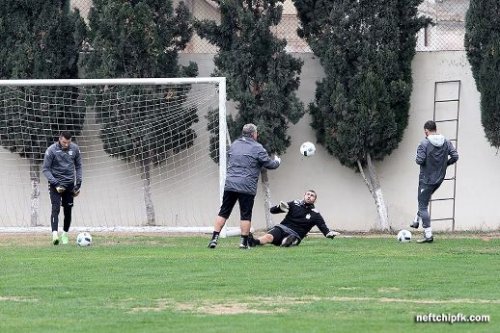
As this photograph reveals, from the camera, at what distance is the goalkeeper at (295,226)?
62.5ft

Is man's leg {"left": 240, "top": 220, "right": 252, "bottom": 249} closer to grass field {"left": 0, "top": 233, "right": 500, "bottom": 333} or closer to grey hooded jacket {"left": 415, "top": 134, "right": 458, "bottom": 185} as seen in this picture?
grass field {"left": 0, "top": 233, "right": 500, "bottom": 333}

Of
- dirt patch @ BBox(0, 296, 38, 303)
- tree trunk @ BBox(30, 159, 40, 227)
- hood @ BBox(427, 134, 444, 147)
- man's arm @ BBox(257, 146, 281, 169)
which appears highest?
hood @ BBox(427, 134, 444, 147)

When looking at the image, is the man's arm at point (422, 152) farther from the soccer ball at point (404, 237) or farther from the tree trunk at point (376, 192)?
the tree trunk at point (376, 192)

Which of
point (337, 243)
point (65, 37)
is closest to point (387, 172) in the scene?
point (337, 243)

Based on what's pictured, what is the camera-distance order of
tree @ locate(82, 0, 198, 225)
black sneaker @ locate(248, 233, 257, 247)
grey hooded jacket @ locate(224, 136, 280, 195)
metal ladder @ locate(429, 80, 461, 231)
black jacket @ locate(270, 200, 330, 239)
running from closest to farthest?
grey hooded jacket @ locate(224, 136, 280, 195) < black sneaker @ locate(248, 233, 257, 247) < black jacket @ locate(270, 200, 330, 239) < tree @ locate(82, 0, 198, 225) < metal ladder @ locate(429, 80, 461, 231)

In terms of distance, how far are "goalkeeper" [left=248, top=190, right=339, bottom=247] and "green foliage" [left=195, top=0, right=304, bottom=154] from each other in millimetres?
4520

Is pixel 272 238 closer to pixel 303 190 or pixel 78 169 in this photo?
pixel 78 169

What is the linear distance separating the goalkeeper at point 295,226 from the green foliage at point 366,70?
4.67m

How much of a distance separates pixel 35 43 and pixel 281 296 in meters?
12.6

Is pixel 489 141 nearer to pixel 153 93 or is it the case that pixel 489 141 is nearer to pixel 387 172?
pixel 387 172

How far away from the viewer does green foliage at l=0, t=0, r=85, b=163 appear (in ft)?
78.8

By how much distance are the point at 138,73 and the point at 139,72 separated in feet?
0.10

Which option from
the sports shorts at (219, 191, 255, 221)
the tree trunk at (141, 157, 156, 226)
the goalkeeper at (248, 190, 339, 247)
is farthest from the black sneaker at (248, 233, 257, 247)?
the tree trunk at (141, 157, 156, 226)

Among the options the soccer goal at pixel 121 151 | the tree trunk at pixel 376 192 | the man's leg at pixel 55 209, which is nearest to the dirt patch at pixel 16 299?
the man's leg at pixel 55 209
